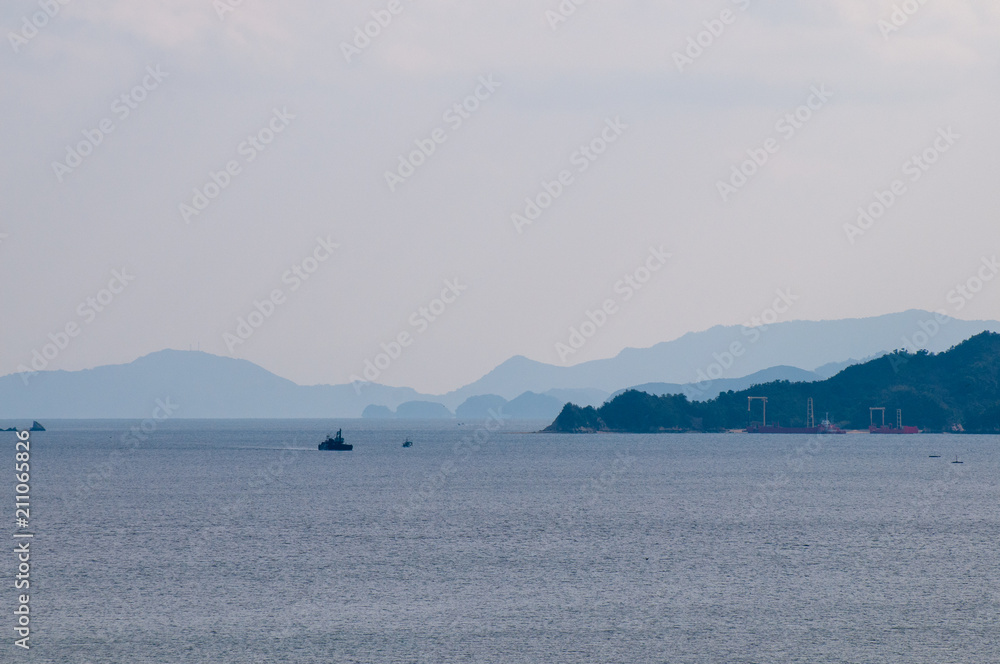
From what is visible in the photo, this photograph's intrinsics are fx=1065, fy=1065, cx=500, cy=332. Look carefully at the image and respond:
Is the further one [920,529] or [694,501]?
[694,501]

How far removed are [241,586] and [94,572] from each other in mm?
10834

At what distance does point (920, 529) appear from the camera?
89312 millimetres

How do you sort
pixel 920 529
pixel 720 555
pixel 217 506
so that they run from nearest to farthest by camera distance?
pixel 720 555 → pixel 920 529 → pixel 217 506

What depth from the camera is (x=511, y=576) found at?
212 feet

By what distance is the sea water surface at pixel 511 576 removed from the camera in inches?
1902

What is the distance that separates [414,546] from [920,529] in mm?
43090

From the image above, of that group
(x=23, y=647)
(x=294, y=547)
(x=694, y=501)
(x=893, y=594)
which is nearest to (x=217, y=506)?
(x=294, y=547)

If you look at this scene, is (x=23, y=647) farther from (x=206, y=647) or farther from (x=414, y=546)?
(x=414, y=546)

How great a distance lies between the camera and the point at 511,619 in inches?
2103

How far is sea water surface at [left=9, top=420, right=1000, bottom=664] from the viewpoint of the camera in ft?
159

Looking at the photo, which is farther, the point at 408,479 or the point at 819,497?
the point at 408,479

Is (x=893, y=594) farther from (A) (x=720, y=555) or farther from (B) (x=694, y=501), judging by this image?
(B) (x=694, y=501)

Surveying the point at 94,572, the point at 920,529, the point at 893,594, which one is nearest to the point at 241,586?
the point at 94,572

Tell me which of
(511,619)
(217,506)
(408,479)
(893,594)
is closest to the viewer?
(511,619)
